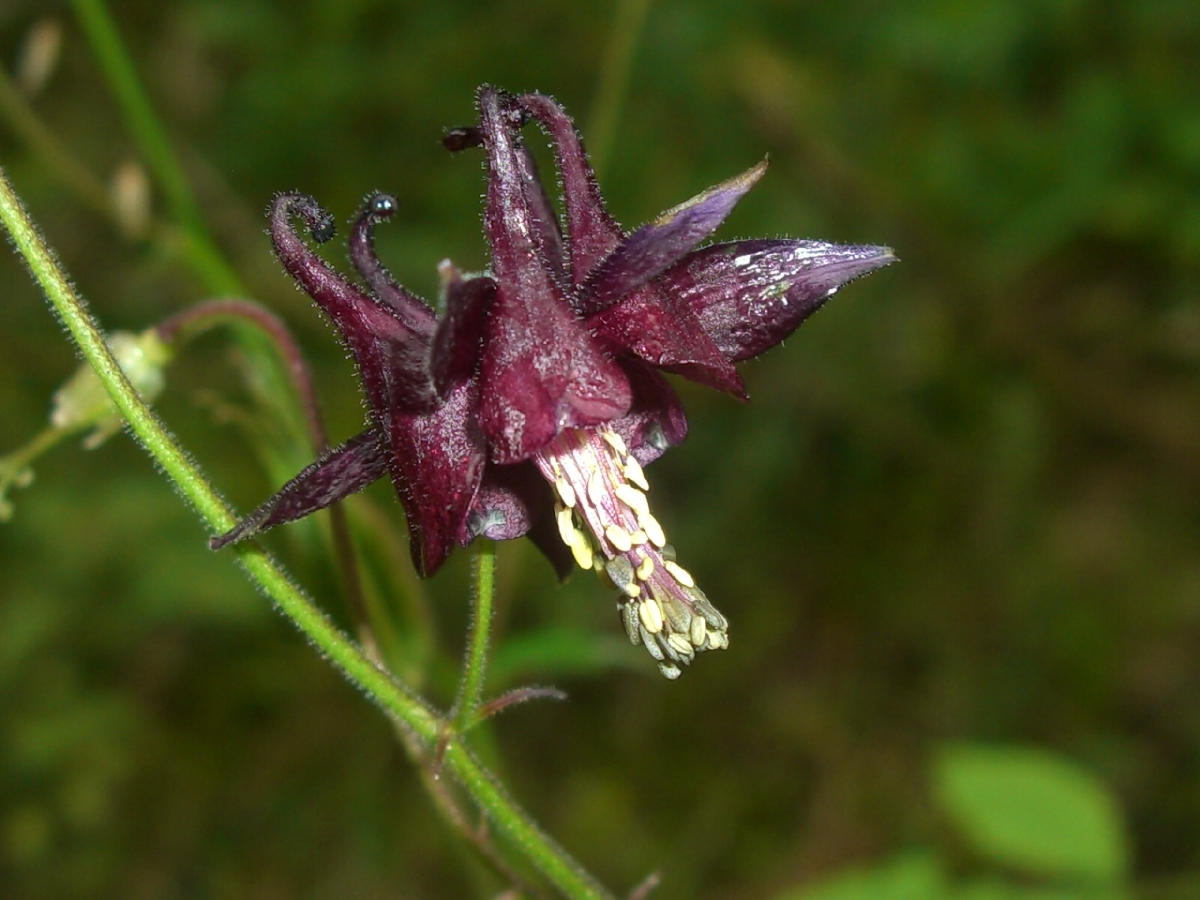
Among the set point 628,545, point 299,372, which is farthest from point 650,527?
point 299,372

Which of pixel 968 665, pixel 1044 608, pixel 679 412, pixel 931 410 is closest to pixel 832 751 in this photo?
pixel 968 665

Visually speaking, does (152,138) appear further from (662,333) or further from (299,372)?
(662,333)

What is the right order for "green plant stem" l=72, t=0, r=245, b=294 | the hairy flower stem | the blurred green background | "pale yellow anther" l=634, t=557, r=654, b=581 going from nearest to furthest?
1. "pale yellow anther" l=634, t=557, r=654, b=581
2. the hairy flower stem
3. "green plant stem" l=72, t=0, r=245, b=294
4. the blurred green background

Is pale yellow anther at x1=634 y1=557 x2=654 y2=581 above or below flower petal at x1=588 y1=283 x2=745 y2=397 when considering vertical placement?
below

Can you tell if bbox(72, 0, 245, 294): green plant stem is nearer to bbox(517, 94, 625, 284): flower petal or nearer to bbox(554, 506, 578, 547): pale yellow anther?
bbox(517, 94, 625, 284): flower petal

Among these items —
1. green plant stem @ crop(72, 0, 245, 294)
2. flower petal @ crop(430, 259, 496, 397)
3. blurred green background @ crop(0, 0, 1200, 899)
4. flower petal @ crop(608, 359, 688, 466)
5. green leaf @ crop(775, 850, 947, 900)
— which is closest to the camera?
flower petal @ crop(430, 259, 496, 397)

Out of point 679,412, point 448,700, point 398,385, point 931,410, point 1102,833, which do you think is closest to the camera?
point 398,385

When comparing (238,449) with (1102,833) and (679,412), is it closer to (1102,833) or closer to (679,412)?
(1102,833)

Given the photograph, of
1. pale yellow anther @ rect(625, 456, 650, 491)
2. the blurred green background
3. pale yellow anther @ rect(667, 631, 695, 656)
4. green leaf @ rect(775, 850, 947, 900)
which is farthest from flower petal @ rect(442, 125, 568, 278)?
the blurred green background
